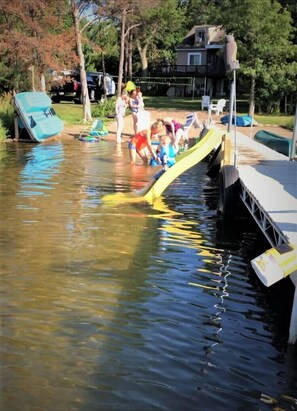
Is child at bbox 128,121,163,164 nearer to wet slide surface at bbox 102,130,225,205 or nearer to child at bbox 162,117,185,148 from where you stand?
child at bbox 162,117,185,148

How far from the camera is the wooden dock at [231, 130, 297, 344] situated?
6180 millimetres

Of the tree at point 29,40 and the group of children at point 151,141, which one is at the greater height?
the tree at point 29,40

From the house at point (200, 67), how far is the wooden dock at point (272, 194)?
38667 millimetres

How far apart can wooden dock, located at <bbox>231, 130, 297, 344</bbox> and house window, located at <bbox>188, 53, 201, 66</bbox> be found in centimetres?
4408

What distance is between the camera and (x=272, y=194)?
8.25m

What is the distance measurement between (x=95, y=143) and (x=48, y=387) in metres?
17.0

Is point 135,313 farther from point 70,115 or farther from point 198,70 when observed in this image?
point 198,70

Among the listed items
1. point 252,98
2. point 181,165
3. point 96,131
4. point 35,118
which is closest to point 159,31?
point 252,98

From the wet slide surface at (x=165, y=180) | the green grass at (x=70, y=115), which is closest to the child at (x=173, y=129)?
the wet slide surface at (x=165, y=180)

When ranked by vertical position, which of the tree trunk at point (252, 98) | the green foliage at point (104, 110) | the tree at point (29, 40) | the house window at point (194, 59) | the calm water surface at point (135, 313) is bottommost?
the calm water surface at point (135, 313)

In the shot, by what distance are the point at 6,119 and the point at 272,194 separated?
15475mm

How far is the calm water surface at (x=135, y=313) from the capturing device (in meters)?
4.08

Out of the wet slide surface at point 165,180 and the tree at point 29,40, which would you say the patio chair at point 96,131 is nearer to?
the tree at point 29,40

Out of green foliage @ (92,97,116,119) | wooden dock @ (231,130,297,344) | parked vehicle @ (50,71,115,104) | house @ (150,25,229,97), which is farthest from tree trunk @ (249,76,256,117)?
wooden dock @ (231,130,297,344)
